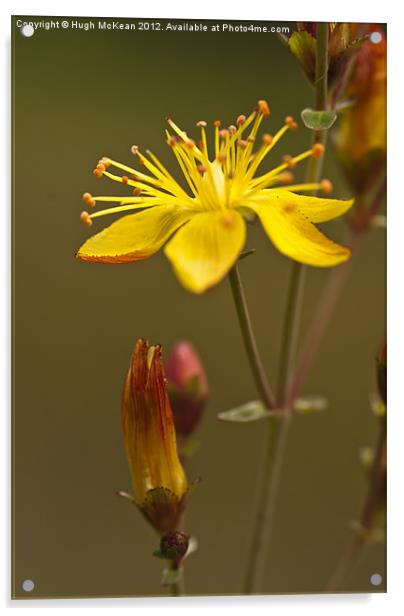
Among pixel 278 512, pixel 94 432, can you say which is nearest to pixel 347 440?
pixel 278 512

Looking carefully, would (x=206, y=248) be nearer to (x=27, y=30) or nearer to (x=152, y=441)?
(x=152, y=441)

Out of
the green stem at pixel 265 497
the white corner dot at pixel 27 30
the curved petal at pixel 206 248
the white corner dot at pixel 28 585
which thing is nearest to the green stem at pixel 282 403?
the green stem at pixel 265 497

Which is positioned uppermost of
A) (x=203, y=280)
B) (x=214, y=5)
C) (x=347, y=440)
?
(x=214, y=5)

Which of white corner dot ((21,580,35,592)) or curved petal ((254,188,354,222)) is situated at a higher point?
curved petal ((254,188,354,222))

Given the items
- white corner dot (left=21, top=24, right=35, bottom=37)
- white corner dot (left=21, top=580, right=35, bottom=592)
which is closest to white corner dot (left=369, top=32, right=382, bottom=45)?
white corner dot (left=21, top=24, right=35, bottom=37)

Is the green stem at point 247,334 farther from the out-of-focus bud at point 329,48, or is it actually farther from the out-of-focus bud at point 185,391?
the out-of-focus bud at point 329,48

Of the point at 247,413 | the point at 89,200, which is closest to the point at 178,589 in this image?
the point at 247,413

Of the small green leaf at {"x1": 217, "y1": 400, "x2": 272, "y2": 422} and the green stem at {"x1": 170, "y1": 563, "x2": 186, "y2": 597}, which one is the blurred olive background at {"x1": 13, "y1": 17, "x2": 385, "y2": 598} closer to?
the green stem at {"x1": 170, "y1": 563, "x2": 186, "y2": 597}
